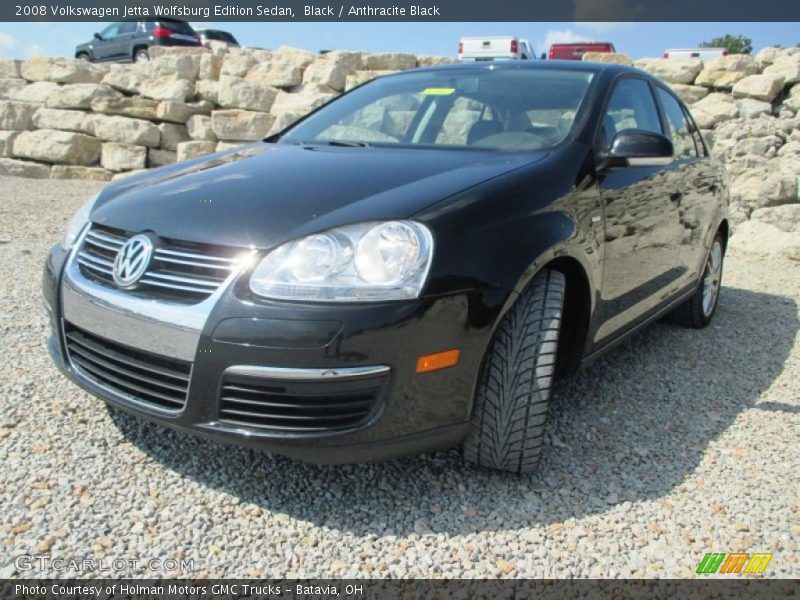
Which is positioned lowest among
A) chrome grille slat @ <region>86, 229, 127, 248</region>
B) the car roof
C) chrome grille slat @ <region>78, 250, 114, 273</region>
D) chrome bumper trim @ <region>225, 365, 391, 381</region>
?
chrome bumper trim @ <region>225, 365, 391, 381</region>

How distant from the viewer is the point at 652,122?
12.0 feet

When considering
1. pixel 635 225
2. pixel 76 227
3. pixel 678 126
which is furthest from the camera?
pixel 678 126

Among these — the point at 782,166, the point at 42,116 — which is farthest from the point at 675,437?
the point at 42,116

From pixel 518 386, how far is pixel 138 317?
1226mm

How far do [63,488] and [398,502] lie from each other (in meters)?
1.11

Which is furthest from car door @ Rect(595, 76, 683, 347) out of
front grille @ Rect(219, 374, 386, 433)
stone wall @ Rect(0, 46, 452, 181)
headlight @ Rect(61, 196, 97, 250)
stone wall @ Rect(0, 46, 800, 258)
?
stone wall @ Rect(0, 46, 452, 181)

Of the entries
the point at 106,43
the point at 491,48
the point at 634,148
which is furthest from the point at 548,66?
the point at 106,43

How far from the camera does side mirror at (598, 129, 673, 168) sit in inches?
108

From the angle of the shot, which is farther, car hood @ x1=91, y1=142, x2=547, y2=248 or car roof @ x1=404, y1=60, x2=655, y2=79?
car roof @ x1=404, y1=60, x2=655, y2=79

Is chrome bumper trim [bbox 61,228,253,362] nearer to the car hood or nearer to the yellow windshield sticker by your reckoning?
the car hood

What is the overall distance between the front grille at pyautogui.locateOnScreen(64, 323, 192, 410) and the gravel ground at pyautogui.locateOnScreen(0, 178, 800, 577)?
1.13 ft

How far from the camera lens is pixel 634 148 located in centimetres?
275

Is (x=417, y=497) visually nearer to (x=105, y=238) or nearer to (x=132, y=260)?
(x=132, y=260)

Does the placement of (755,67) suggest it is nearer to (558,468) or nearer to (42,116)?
(558,468)
